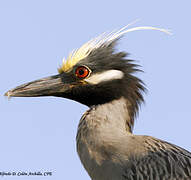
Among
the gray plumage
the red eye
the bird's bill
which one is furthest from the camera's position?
the red eye

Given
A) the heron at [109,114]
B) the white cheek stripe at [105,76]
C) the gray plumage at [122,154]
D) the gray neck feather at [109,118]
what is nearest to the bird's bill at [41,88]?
the heron at [109,114]

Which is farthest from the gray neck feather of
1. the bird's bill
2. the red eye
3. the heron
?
the bird's bill

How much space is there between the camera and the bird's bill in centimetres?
1108

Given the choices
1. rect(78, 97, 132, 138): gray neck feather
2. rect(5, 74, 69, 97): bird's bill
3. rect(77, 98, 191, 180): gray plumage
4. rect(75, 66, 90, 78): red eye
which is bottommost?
rect(77, 98, 191, 180): gray plumage

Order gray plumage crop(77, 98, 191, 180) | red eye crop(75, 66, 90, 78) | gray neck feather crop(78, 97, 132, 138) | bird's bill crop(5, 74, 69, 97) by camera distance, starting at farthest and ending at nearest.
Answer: red eye crop(75, 66, 90, 78) < bird's bill crop(5, 74, 69, 97) < gray neck feather crop(78, 97, 132, 138) < gray plumage crop(77, 98, 191, 180)

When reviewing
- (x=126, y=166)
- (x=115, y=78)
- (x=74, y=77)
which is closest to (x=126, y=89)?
(x=115, y=78)

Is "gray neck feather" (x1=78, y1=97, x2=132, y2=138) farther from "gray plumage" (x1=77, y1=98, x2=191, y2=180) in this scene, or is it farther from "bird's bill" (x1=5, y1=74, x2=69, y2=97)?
"bird's bill" (x1=5, y1=74, x2=69, y2=97)

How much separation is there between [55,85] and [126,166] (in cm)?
277

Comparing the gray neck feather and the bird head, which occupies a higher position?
the bird head

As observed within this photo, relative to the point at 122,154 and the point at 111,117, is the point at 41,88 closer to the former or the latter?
the point at 111,117

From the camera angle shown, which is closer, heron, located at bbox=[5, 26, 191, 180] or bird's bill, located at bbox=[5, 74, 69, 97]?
heron, located at bbox=[5, 26, 191, 180]

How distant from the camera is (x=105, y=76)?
11.1 m

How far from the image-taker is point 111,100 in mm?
11039

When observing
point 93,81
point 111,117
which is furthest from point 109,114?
point 93,81
